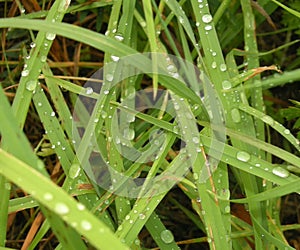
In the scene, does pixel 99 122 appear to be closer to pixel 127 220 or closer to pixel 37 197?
pixel 127 220

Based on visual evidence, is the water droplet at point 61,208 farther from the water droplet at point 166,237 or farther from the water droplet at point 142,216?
the water droplet at point 166,237

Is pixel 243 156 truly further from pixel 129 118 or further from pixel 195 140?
pixel 129 118

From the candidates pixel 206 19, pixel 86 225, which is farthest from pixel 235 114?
pixel 86 225

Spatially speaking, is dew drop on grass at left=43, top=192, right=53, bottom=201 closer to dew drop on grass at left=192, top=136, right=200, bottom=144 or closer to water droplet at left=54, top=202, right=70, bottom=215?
water droplet at left=54, top=202, right=70, bottom=215

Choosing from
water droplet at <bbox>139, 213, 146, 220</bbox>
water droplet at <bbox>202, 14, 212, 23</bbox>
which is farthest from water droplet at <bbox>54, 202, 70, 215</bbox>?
water droplet at <bbox>202, 14, 212, 23</bbox>

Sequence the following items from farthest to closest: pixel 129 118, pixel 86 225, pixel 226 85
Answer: pixel 129 118 → pixel 226 85 → pixel 86 225

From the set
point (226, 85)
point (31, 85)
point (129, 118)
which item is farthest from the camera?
point (129, 118)

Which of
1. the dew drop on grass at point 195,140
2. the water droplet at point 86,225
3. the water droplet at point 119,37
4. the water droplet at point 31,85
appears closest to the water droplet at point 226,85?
the dew drop on grass at point 195,140
